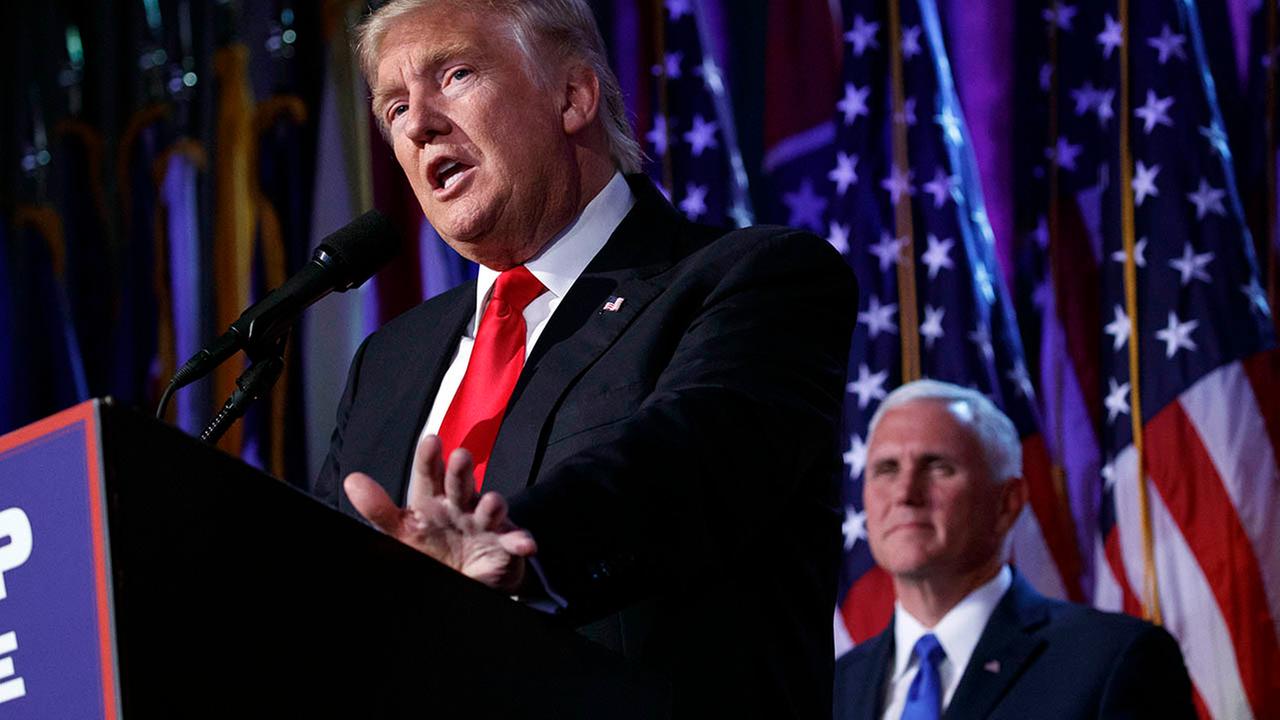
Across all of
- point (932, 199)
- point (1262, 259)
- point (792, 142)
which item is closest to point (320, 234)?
point (792, 142)

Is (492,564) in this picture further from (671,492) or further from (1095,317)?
(1095,317)

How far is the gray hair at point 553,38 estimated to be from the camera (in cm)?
194

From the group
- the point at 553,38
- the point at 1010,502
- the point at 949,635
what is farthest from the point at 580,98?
the point at 1010,502

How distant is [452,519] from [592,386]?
19.3 inches

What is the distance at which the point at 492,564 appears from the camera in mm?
1066

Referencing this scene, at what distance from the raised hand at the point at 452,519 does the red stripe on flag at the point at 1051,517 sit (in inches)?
120

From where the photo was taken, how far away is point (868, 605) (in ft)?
13.4

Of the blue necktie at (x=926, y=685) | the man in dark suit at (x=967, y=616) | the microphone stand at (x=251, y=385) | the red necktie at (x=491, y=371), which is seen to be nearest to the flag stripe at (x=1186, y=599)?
the man in dark suit at (x=967, y=616)

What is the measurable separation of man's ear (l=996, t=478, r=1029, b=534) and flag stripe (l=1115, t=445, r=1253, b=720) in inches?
9.2

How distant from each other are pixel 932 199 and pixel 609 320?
2.67m

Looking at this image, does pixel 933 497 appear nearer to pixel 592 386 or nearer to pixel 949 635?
pixel 949 635

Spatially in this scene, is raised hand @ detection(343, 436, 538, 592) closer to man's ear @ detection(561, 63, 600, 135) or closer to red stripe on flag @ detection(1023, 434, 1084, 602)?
man's ear @ detection(561, 63, 600, 135)

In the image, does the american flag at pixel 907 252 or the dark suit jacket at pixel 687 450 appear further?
the american flag at pixel 907 252

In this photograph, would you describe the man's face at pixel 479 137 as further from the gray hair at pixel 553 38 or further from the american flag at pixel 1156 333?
the american flag at pixel 1156 333
